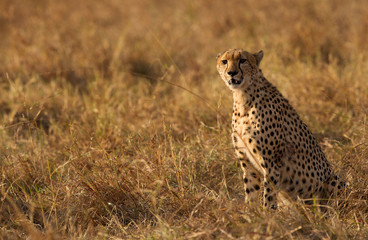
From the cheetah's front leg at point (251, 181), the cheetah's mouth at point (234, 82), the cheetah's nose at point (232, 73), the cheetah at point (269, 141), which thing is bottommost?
the cheetah's front leg at point (251, 181)

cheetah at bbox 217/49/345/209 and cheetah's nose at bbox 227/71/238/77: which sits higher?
cheetah's nose at bbox 227/71/238/77

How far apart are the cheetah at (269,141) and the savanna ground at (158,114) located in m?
0.14

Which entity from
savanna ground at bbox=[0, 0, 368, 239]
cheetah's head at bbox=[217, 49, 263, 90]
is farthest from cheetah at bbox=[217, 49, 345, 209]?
savanna ground at bbox=[0, 0, 368, 239]

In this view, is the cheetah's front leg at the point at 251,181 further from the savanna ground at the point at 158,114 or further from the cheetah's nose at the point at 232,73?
the cheetah's nose at the point at 232,73

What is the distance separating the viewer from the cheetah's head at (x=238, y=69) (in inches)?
100

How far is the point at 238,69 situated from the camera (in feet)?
8.35

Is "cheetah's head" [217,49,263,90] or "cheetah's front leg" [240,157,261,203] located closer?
"cheetah's head" [217,49,263,90]

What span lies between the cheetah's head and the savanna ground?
1.58 ft

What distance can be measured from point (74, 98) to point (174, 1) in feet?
12.7

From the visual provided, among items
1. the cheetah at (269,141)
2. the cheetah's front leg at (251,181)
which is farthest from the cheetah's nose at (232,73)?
the cheetah's front leg at (251,181)

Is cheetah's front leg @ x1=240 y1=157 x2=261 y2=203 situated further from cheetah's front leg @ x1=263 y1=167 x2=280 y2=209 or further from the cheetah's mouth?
the cheetah's mouth

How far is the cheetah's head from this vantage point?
254 cm

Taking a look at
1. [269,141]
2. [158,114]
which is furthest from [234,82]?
[158,114]

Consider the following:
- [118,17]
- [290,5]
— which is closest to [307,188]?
[290,5]
